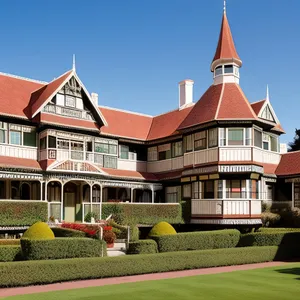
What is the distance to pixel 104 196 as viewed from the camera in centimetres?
3866

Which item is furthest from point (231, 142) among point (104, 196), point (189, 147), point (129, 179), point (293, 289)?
point (293, 289)

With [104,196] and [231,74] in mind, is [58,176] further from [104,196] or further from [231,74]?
[231,74]

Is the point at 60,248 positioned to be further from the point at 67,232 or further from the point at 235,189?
the point at 235,189

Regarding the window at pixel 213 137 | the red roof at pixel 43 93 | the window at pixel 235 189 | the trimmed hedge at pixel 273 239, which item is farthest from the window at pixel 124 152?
the trimmed hedge at pixel 273 239

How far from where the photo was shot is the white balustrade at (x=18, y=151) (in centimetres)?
3188

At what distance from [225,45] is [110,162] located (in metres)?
13.1

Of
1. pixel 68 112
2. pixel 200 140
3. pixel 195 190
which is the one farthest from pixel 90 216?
pixel 200 140

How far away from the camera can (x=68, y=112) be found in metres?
34.7

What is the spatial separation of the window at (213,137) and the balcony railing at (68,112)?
898 cm

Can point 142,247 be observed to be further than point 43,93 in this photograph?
No

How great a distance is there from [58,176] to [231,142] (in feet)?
39.9

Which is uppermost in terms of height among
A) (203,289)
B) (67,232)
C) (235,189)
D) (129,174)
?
(129,174)

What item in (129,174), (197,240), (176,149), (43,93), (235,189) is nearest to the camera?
(197,240)

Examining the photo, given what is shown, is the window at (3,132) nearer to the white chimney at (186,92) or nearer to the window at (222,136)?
the window at (222,136)
